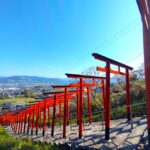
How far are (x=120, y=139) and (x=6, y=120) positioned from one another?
39778 millimetres

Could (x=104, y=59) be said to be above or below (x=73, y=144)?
above

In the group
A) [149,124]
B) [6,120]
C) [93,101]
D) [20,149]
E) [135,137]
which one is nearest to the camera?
[149,124]

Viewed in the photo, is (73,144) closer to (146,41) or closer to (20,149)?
(20,149)

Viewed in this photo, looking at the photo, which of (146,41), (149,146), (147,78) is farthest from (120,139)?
(146,41)

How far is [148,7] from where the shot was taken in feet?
18.5

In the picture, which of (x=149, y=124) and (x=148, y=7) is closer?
(x=148, y=7)

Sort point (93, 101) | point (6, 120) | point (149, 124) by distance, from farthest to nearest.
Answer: point (6, 120)
point (93, 101)
point (149, 124)

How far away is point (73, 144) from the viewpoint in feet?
25.2

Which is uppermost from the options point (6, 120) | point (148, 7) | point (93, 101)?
point (148, 7)

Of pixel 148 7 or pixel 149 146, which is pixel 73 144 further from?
pixel 148 7

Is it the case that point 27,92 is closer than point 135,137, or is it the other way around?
point 135,137

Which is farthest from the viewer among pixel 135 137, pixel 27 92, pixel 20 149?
pixel 27 92

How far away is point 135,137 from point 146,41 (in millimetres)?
2644

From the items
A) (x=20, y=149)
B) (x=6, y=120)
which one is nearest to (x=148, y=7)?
(x=20, y=149)
